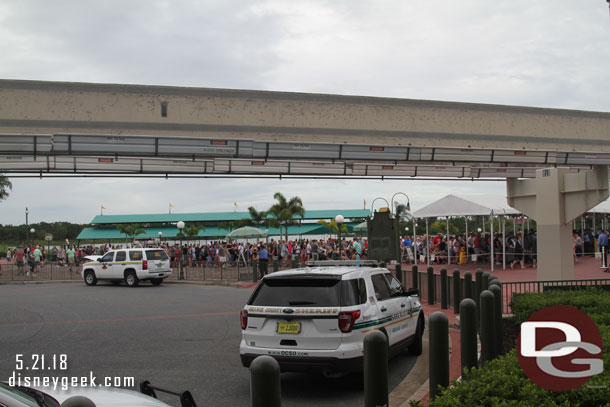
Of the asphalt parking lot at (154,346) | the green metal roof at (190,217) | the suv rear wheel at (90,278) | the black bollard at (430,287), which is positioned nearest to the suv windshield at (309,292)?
the asphalt parking lot at (154,346)

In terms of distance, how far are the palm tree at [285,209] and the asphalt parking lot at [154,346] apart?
125ft

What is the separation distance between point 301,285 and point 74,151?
625 cm

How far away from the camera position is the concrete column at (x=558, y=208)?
14281 millimetres

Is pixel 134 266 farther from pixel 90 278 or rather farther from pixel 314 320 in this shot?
pixel 314 320

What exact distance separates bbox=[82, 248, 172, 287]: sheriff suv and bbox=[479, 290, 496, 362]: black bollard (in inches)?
834

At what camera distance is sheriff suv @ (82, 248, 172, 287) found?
86.5ft

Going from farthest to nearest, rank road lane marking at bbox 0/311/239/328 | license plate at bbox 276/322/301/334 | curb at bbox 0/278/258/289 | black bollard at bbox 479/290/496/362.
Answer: curb at bbox 0/278/258/289
road lane marking at bbox 0/311/239/328
license plate at bbox 276/322/301/334
black bollard at bbox 479/290/496/362

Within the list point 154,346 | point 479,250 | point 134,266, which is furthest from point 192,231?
point 154,346

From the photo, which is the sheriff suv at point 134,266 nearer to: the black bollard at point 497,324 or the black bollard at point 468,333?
the black bollard at point 497,324

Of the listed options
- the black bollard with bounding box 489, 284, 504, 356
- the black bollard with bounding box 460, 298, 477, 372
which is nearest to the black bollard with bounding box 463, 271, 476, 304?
the black bollard with bounding box 489, 284, 504, 356

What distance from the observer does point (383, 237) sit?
2006cm

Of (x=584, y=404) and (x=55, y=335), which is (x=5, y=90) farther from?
(x=584, y=404)

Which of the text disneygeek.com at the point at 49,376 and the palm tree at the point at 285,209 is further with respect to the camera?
the palm tree at the point at 285,209

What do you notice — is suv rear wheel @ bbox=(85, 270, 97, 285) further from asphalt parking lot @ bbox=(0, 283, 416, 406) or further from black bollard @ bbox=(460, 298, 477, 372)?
black bollard @ bbox=(460, 298, 477, 372)
